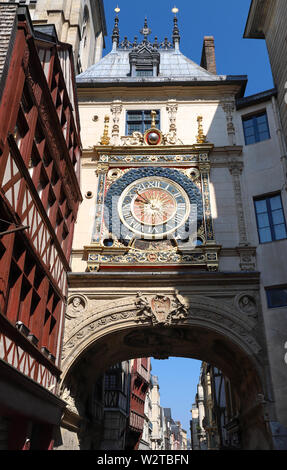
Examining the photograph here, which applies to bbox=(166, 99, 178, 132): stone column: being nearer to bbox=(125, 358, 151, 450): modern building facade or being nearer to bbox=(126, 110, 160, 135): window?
bbox=(126, 110, 160, 135): window

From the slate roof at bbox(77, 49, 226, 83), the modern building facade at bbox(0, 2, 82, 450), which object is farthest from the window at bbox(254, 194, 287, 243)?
the modern building facade at bbox(0, 2, 82, 450)

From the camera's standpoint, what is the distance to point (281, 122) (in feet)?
47.0

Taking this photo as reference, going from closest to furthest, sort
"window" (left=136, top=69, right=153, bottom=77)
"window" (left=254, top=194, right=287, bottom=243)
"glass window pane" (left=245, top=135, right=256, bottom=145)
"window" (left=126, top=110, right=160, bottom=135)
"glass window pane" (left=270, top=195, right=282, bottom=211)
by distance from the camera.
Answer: "window" (left=254, top=194, right=287, bottom=243), "glass window pane" (left=270, top=195, right=282, bottom=211), "glass window pane" (left=245, top=135, right=256, bottom=145), "window" (left=126, top=110, right=160, bottom=135), "window" (left=136, top=69, right=153, bottom=77)

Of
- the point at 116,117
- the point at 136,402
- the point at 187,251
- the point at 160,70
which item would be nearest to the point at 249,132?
the point at 116,117

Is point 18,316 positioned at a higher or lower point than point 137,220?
lower

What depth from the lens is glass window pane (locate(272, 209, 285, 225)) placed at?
1309cm

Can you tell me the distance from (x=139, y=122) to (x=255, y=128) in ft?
14.0

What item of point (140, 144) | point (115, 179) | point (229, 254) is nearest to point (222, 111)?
point (140, 144)

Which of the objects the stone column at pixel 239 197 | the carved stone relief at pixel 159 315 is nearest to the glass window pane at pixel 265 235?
the stone column at pixel 239 197

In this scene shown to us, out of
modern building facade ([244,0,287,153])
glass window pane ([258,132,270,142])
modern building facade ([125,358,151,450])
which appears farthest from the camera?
modern building facade ([125,358,151,450])

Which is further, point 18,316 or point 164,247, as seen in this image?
point 164,247

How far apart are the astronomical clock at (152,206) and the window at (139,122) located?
2.12 ft

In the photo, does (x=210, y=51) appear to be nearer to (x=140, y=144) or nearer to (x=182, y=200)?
(x=140, y=144)

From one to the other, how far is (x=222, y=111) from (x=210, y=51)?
6310mm
